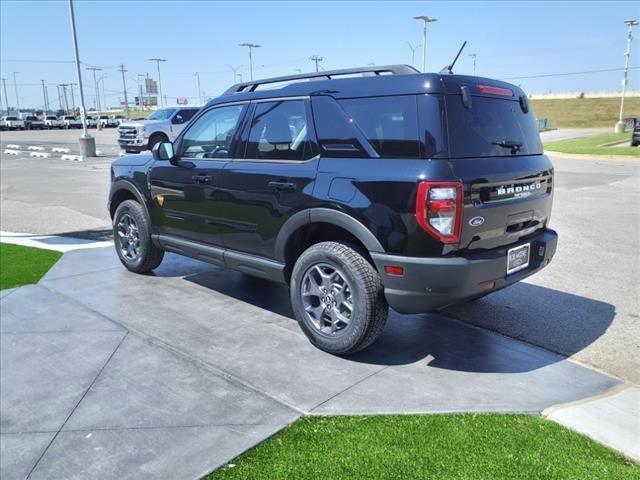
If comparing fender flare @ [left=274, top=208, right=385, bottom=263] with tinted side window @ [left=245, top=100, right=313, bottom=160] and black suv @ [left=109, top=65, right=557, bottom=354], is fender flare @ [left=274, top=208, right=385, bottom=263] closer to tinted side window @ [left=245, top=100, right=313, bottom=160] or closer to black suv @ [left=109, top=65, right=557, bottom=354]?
black suv @ [left=109, top=65, right=557, bottom=354]

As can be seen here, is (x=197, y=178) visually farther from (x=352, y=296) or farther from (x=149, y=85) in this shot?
(x=149, y=85)

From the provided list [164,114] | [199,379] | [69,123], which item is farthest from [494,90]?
[69,123]

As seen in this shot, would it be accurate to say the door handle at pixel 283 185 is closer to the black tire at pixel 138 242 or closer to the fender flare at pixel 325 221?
the fender flare at pixel 325 221

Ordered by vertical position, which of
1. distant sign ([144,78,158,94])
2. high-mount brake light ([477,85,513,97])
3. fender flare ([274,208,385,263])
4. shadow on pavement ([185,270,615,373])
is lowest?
shadow on pavement ([185,270,615,373])

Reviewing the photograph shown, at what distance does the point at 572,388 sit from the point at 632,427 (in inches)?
20.9

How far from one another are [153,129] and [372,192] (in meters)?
21.5

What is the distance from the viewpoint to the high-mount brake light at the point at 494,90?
386 centimetres

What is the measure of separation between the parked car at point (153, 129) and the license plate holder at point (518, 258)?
2063cm

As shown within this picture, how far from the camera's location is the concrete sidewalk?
2.99m

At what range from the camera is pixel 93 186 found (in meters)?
14.2

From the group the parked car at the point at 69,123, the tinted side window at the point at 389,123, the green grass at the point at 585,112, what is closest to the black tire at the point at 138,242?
the tinted side window at the point at 389,123

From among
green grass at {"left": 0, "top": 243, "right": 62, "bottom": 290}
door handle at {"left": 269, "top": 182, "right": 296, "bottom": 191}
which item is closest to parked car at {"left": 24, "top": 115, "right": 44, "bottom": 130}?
green grass at {"left": 0, "top": 243, "right": 62, "bottom": 290}

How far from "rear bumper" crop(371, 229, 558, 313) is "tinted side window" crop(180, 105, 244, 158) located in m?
2.04

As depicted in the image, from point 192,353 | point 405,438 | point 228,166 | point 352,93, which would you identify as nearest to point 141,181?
point 228,166
